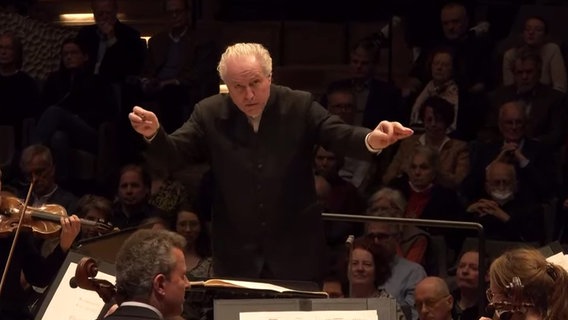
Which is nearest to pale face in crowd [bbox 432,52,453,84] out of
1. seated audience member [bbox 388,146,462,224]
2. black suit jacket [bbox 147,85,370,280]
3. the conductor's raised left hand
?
seated audience member [bbox 388,146,462,224]

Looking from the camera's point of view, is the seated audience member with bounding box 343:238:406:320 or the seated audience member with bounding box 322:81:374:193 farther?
the seated audience member with bounding box 322:81:374:193

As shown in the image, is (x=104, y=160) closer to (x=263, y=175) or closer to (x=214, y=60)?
(x=214, y=60)

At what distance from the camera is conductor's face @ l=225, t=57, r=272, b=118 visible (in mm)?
5387

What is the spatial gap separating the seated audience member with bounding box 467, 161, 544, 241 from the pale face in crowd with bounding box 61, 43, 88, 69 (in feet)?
10.7

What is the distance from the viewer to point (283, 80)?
10.8 meters

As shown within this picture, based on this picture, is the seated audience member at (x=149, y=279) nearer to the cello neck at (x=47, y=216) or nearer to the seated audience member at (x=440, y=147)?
the cello neck at (x=47, y=216)

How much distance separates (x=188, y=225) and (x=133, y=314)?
3901mm

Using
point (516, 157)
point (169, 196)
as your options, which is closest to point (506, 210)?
point (516, 157)

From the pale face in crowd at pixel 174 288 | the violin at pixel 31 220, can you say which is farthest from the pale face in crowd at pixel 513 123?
the pale face in crowd at pixel 174 288

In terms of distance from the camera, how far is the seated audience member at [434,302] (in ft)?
22.5

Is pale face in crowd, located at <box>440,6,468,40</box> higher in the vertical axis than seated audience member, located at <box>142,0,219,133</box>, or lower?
higher

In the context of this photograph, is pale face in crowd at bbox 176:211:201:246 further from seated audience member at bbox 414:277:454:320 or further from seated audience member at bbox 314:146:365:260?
seated audience member at bbox 414:277:454:320

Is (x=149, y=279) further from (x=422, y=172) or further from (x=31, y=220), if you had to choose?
(x=422, y=172)

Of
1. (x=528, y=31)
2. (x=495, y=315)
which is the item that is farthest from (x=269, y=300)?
(x=528, y=31)
